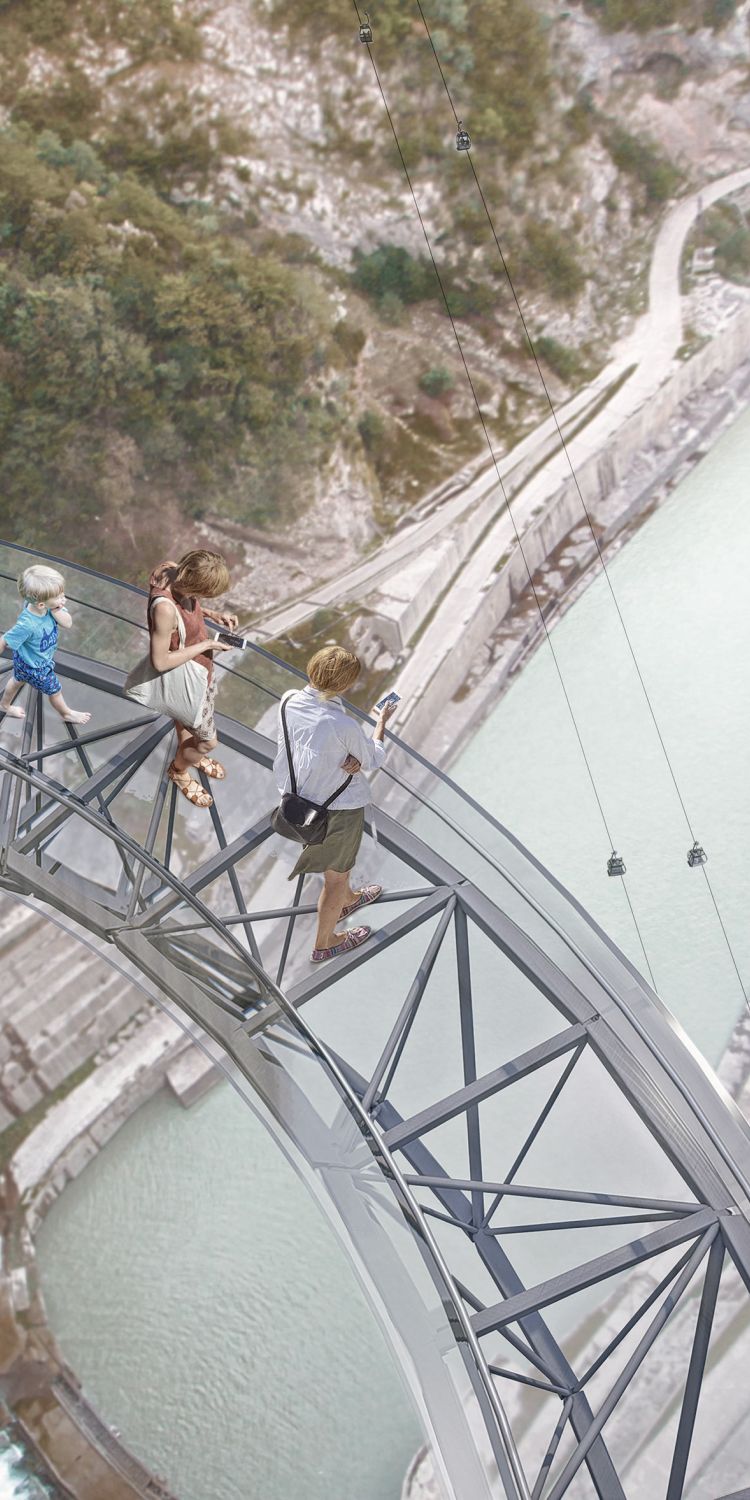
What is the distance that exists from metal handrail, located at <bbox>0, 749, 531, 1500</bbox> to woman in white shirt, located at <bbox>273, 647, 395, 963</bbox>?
55cm

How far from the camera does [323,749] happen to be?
579 centimetres

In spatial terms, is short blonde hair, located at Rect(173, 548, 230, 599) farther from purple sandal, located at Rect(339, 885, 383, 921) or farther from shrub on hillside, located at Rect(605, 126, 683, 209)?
shrub on hillside, located at Rect(605, 126, 683, 209)

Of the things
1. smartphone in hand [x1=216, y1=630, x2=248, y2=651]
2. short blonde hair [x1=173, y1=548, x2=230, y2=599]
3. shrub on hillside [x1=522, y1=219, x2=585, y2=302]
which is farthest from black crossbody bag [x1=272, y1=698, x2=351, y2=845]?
shrub on hillside [x1=522, y1=219, x2=585, y2=302]

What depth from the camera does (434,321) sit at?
21438 mm

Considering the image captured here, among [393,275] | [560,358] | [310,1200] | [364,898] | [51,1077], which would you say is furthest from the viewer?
[560,358]

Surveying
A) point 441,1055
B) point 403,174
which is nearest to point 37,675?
point 441,1055

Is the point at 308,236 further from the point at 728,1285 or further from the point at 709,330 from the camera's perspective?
the point at 728,1285

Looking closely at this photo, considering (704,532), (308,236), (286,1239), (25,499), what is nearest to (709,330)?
(704,532)

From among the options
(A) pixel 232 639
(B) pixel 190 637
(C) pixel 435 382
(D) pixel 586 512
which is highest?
(C) pixel 435 382

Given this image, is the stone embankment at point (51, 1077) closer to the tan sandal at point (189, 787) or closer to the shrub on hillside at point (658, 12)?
the tan sandal at point (189, 787)

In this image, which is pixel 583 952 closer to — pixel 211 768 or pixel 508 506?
pixel 211 768

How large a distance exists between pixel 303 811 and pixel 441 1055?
157 cm

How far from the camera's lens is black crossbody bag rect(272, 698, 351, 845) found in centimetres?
594

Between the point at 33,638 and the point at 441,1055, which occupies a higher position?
the point at 33,638
